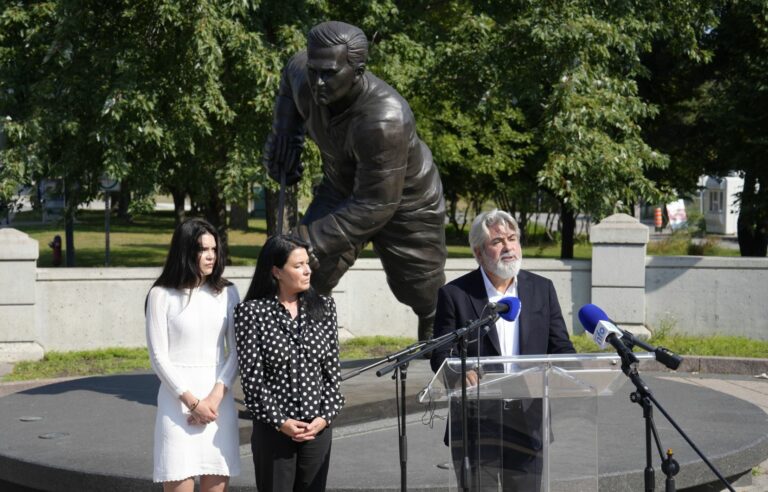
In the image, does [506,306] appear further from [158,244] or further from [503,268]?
[158,244]

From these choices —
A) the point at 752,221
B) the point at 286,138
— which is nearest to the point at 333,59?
the point at 286,138

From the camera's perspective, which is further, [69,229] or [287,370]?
[69,229]

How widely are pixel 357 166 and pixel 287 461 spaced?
120 inches

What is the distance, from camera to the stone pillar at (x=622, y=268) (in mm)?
14492

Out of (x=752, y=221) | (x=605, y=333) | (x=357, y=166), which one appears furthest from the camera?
(x=752, y=221)

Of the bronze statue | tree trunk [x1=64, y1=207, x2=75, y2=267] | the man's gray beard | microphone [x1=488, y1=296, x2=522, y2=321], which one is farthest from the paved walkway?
tree trunk [x1=64, y1=207, x2=75, y2=267]

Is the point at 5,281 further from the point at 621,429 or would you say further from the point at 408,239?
the point at 621,429

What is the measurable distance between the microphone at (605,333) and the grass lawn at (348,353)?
8.70 meters

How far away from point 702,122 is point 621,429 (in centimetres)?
1714

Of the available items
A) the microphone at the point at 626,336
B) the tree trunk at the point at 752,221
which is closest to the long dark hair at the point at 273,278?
the microphone at the point at 626,336

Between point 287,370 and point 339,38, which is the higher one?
point 339,38

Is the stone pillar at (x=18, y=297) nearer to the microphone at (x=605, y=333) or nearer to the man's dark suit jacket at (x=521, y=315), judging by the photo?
the man's dark suit jacket at (x=521, y=315)

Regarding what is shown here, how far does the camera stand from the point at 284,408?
5008 mm

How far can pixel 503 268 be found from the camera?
507cm
